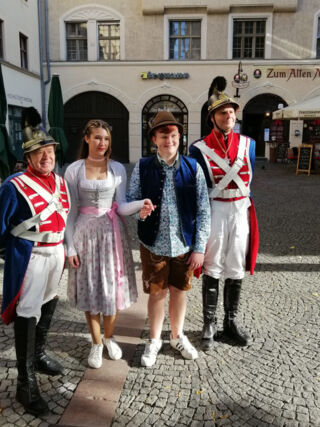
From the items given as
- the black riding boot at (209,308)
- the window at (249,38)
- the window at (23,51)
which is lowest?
the black riding boot at (209,308)

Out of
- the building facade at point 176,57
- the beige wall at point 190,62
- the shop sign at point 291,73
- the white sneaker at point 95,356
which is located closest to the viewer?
the white sneaker at point 95,356

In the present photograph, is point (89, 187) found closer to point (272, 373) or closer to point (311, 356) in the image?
point (272, 373)

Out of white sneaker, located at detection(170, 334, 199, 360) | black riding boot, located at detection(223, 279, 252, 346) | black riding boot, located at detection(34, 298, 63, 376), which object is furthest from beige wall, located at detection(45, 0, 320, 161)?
black riding boot, located at detection(34, 298, 63, 376)

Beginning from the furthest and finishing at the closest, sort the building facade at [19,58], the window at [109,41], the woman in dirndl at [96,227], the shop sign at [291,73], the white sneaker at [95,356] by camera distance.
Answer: the window at [109,41] < the shop sign at [291,73] < the building facade at [19,58] < the white sneaker at [95,356] < the woman in dirndl at [96,227]

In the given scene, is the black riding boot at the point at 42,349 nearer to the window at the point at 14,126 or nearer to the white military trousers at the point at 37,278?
the white military trousers at the point at 37,278

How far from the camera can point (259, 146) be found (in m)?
20.8

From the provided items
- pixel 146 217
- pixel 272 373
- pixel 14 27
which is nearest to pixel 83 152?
pixel 146 217

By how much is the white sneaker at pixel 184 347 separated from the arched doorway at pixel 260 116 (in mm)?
17569

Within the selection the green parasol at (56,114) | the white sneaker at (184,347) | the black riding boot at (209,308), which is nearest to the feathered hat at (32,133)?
the black riding boot at (209,308)

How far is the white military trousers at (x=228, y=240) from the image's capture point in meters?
3.17

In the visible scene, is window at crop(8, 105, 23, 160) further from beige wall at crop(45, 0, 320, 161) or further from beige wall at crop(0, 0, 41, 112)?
beige wall at crop(45, 0, 320, 161)

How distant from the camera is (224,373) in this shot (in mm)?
2975

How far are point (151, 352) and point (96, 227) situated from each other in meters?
1.07

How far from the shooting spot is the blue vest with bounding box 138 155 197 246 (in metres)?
2.88
